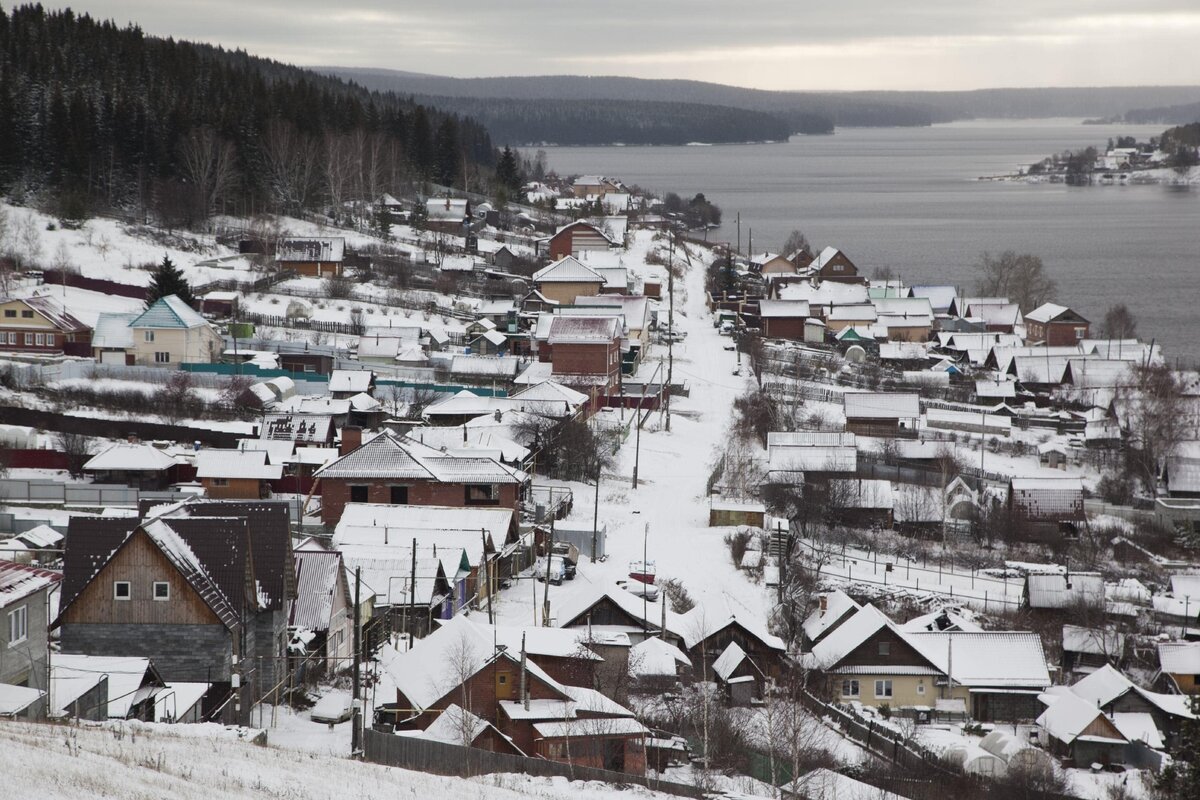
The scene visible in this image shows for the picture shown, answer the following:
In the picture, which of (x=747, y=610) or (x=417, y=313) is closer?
(x=747, y=610)

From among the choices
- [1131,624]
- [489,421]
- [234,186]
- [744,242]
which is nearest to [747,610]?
[1131,624]

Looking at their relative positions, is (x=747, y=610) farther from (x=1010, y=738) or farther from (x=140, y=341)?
(x=140, y=341)

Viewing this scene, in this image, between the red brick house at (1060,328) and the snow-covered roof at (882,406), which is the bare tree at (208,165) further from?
the red brick house at (1060,328)

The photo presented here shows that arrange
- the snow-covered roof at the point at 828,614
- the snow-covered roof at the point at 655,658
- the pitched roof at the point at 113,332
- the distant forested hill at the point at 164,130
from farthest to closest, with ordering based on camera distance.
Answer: the distant forested hill at the point at 164,130 → the pitched roof at the point at 113,332 → the snow-covered roof at the point at 828,614 → the snow-covered roof at the point at 655,658

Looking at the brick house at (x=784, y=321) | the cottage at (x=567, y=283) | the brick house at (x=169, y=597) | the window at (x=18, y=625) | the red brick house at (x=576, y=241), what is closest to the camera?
the window at (x=18, y=625)

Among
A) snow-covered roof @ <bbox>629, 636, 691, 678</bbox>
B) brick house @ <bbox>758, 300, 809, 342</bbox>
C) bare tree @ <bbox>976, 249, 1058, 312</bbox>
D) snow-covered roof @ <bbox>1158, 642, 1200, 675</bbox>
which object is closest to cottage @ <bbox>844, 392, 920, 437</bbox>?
brick house @ <bbox>758, 300, 809, 342</bbox>

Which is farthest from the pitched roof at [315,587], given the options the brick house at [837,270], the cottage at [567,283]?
the brick house at [837,270]

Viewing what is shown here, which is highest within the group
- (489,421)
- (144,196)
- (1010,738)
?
(144,196)
